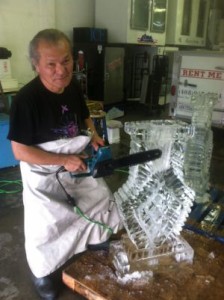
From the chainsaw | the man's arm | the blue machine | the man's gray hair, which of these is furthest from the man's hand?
the blue machine

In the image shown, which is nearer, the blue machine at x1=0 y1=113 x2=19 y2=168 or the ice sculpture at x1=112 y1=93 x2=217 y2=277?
the ice sculpture at x1=112 y1=93 x2=217 y2=277

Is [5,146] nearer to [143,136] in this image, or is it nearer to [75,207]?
[75,207]

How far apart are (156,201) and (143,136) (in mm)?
209

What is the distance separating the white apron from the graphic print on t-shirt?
0.11 m

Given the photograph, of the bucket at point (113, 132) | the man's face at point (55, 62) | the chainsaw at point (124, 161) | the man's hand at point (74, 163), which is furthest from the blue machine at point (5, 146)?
the chainsaw at point (124, 161)

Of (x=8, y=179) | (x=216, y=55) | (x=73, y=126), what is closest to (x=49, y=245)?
(x=73, y=126)

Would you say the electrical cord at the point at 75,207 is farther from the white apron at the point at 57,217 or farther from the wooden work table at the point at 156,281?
the wooden work table at the point at 156,281

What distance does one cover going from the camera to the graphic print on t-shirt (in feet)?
4.32

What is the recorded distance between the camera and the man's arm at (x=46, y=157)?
1146mm

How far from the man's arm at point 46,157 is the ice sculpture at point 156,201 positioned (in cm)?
21

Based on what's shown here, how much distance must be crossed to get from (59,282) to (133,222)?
71 cm

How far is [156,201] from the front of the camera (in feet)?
3.23

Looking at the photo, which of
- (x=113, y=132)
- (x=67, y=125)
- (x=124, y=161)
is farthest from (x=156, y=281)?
(x=113, y=132)

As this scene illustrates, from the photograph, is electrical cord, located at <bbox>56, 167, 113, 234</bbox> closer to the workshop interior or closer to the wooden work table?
the workshop interior
